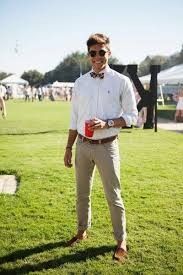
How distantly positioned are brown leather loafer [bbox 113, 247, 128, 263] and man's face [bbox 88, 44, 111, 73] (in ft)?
6.28

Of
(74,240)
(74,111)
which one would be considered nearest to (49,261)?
(74,240)

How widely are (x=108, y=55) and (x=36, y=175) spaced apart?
14.5 feet

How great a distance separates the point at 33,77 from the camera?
10881 centimetres

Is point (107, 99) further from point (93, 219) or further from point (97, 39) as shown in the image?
point (93, 219)

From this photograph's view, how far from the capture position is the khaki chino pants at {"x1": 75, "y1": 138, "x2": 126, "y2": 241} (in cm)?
437

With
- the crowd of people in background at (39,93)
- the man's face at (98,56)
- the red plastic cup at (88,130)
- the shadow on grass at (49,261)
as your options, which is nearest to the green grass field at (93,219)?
the shadow on grass at (49,261)

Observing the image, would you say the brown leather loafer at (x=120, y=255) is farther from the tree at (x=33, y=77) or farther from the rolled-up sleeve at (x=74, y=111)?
the tree at (x=33, y=77)

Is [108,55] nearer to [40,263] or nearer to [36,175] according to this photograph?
[40,263]

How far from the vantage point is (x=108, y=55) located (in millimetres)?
4312

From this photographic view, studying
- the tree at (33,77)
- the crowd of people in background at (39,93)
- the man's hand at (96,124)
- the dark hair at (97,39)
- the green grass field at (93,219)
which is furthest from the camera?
the tree at (33,77)

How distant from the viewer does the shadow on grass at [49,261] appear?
14.1ft

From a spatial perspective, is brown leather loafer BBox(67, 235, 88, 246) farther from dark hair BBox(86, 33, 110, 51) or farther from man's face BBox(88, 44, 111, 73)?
dark hair BBox(86, 33, 110, 51)

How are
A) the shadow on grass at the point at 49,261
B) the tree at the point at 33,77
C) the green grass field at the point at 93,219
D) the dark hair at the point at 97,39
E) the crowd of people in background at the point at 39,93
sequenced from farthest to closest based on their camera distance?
the tree at the point at 33,77 → the crowd of people in background at the point at 39,93 → the green grass field at the point at 93,219 → the shadow on grass at the point at 49,261 → the dark hair at the point at 97,39

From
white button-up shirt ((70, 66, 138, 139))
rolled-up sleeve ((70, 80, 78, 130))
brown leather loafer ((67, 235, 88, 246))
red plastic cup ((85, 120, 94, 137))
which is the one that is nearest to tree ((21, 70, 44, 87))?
brown leather loafer ((67, 235, 88, 246))
